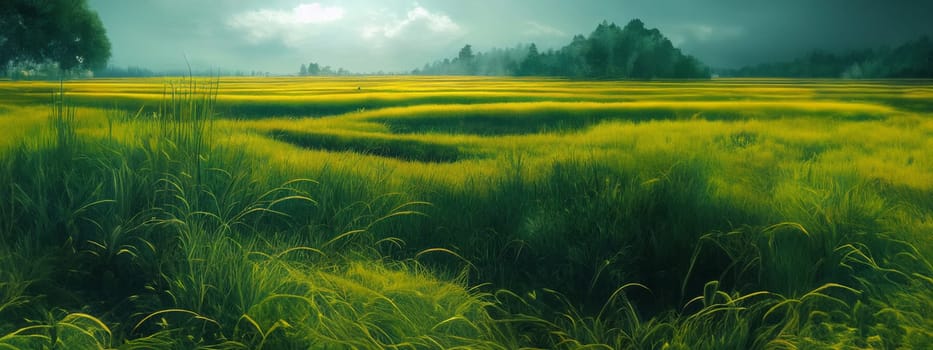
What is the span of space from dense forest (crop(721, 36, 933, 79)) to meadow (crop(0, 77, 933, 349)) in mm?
4085

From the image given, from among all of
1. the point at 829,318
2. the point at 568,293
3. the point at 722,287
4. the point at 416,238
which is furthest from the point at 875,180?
the point at 416,238

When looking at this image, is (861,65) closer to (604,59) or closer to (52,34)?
(604,59)

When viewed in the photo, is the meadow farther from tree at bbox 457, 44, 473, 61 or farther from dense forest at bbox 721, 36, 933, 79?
tree at bbox 457, 44, 473, 61

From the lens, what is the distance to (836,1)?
7.89 meters

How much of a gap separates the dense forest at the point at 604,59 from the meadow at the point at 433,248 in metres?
4.97

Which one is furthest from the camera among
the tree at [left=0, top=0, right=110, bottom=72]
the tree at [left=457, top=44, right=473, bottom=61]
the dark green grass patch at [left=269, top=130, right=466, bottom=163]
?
the tree at [left=457, top=44, right=473, bottom=61]

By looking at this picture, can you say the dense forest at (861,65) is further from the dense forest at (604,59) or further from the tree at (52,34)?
the tree at (52,34)

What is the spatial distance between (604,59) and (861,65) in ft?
13.0

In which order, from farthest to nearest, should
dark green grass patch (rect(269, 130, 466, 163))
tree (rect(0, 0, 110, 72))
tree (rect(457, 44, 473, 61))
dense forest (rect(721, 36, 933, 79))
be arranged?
tree (rect(457, 44, 473, 61)), dense forest (rect(721, 36, 933, 79)), tree (rect(0, 0, 110, 72)), dark green grass patch (rect(269, 130, 466, 163))

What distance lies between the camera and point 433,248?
3461mm

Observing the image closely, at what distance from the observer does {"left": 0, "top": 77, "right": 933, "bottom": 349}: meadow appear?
98.5 inches

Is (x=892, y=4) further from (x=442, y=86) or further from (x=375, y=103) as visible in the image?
(x=442, y=86)

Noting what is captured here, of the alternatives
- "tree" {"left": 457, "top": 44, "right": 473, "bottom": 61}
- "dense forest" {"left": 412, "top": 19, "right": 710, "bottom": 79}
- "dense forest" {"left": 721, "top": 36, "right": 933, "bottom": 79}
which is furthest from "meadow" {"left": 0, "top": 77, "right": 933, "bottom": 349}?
"tree" {"left": 457, "top": 44, "right": 473, "bottom": 61}

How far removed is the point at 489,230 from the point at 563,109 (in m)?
6.76
